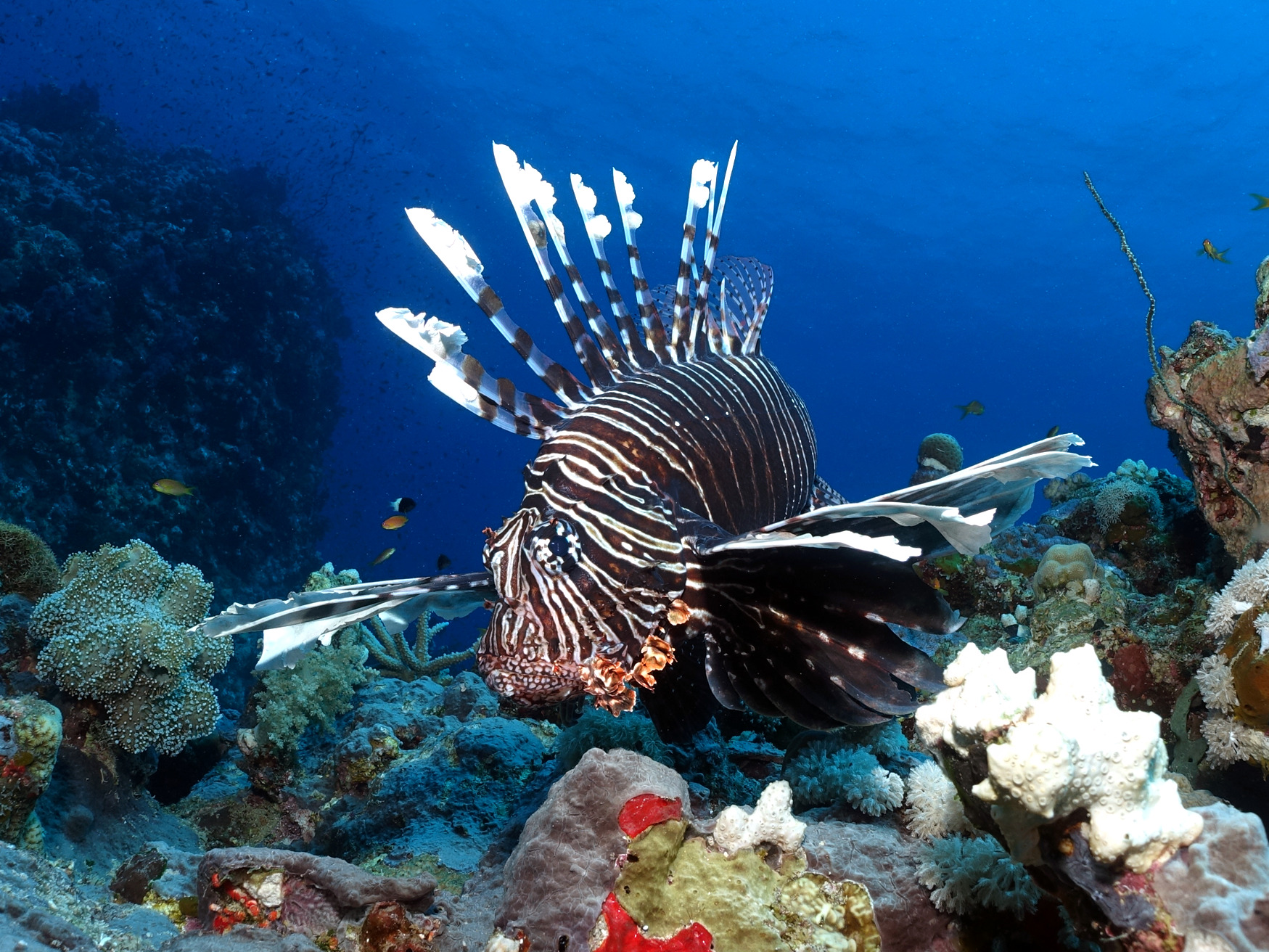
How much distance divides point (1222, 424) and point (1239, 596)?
5.24 ft

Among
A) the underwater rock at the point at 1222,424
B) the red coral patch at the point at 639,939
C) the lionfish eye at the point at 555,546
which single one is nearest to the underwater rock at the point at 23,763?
the lionfish eye at the point at 555,546

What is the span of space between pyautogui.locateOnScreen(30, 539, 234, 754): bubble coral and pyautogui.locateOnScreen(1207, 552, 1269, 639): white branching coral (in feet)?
20.1

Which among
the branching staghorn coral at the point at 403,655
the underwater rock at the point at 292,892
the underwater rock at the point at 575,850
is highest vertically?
the branching staghorn coral at the point at 403,655

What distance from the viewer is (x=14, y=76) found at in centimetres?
2392

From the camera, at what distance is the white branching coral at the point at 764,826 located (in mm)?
1963

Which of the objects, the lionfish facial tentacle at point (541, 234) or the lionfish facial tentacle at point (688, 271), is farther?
the lionfish facial tentacle at point (688, 271)

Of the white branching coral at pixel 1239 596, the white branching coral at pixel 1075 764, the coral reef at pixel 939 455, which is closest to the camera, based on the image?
the white branching coral at pixel 1075 764

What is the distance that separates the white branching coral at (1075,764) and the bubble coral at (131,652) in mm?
5205

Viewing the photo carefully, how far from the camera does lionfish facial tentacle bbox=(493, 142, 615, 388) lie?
2.71m

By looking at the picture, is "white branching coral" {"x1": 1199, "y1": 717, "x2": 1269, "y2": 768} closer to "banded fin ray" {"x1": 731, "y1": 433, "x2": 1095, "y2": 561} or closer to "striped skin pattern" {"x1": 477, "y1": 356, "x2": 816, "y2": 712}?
"banded fin ray" {"x1": 731, "y1": 433, "x2": 1095, "y2": 561}

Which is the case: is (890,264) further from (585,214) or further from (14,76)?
(585,214)

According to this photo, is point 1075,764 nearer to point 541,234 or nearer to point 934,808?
point 934,808

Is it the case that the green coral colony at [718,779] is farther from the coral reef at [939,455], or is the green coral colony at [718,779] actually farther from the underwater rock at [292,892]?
the coral reef at [939,455]

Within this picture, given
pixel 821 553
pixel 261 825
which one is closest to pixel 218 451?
pixel 261 825
